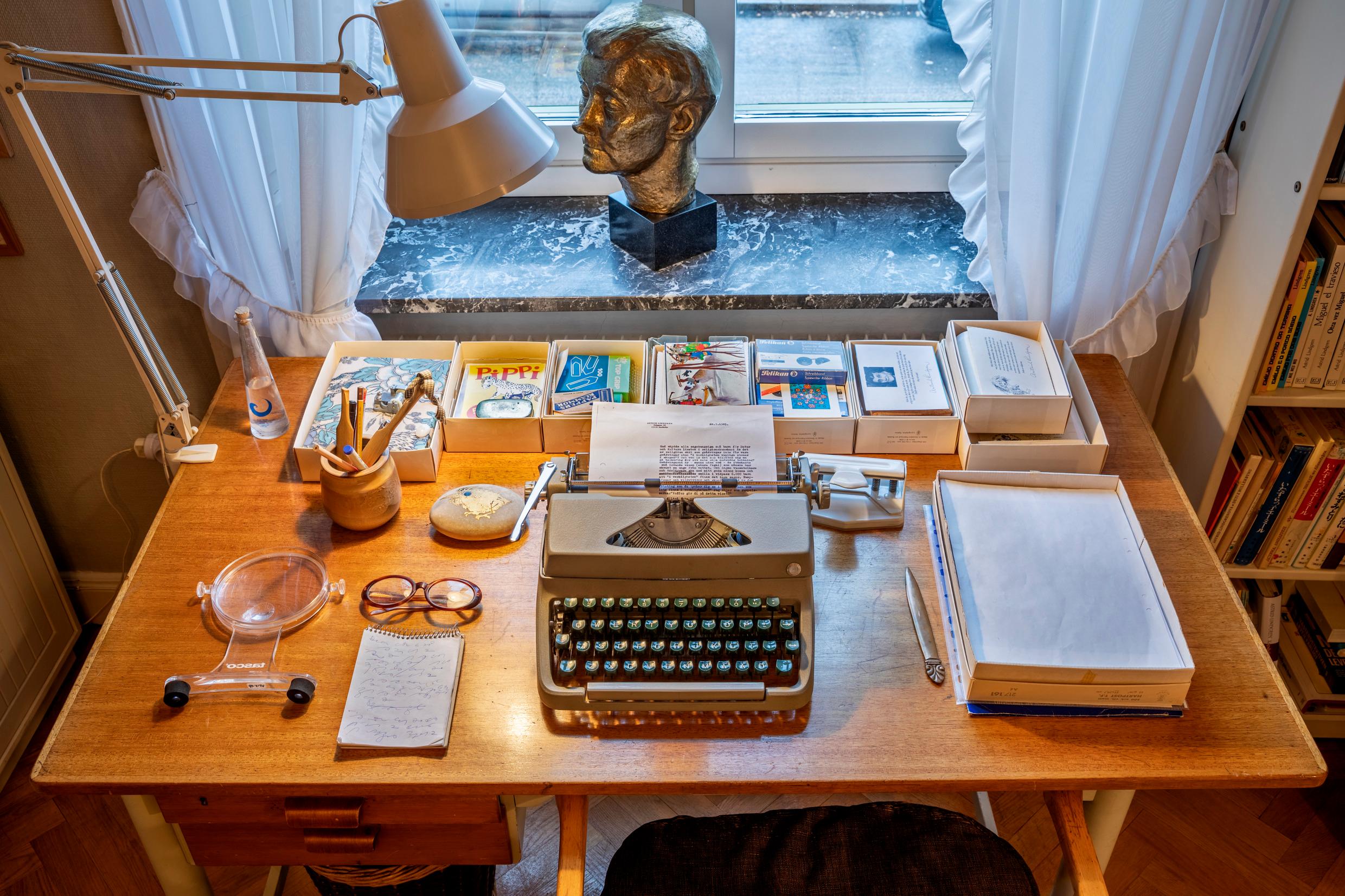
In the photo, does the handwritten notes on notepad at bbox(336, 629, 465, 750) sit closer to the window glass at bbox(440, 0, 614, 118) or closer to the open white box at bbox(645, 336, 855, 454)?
the open white box at bbox(645, 336, 855, 454)

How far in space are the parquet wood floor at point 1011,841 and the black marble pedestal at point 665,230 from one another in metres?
1.04

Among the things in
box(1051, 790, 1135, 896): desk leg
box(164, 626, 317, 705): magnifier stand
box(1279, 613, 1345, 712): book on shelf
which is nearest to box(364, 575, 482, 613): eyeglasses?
box(164, 626, 317, 705): magnifier stand

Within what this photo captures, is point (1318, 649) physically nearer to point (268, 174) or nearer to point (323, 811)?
point (323, 811)

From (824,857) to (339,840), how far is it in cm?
60

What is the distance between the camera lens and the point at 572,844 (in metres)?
1.17

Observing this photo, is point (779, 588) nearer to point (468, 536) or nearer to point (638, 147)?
point (468, 536)

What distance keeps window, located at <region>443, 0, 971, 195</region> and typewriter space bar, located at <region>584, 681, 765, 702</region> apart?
1.11 metres

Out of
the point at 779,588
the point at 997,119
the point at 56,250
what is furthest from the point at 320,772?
the point at 997,119

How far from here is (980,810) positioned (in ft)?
6.05

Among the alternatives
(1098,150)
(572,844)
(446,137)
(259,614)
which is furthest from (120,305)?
(1098,150)

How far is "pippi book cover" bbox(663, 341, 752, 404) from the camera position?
1.53m

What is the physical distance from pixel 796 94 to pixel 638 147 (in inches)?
18.5

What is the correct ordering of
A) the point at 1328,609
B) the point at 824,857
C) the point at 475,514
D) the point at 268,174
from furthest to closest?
the point at 1328,609
the point at 268,174
the point at 475,514
the point at 824,857

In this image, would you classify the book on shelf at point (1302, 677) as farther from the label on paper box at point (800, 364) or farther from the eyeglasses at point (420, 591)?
the eyeglasses at point (420, 591)
